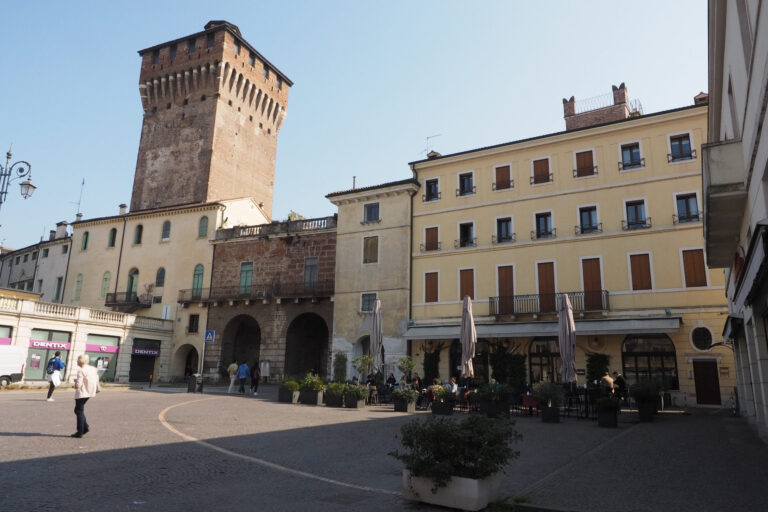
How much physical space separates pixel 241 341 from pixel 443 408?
2435 centimetres

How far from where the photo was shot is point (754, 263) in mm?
8516

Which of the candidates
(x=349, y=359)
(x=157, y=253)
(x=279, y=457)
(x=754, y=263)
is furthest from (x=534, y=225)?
(x=157, y=253)

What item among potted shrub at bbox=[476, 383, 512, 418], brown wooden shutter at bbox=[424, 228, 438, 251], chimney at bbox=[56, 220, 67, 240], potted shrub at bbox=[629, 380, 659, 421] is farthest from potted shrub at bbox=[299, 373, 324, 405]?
chimney at bbox=[56, 220, 67, 240]

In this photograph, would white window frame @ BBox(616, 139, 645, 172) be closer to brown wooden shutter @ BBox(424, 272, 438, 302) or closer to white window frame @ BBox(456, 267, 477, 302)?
white window frame @ BBox(456, 267, 477, 302)

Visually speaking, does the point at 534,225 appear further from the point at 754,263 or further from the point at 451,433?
the point at 451,433

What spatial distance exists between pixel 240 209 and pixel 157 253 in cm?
699

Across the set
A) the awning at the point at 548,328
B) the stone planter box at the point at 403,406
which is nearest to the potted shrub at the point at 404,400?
the stone planter box at the point at 403,406

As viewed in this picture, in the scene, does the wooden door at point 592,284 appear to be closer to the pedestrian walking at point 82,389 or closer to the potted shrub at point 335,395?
the potted shrub at point 335,395

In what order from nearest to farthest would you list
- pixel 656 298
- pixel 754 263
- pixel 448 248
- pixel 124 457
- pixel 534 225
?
pixel 124 457, pixel 754 263, pixel 656 298, pixel 534 225, pixel 448 248

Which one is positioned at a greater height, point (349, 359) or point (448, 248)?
point (448, 248)

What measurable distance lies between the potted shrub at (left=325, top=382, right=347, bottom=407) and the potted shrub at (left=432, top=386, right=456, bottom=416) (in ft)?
12.7

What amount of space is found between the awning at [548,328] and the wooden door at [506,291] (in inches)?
31.5

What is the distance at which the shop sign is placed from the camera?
29.3 meters

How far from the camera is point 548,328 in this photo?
23.9 m
